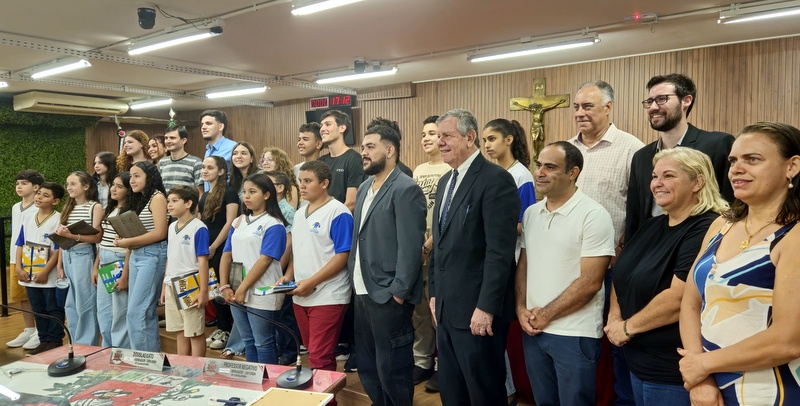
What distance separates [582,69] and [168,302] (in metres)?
5.73

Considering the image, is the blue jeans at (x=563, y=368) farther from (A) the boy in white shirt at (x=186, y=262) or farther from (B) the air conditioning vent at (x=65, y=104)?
(B) the air conditioning vent at (x=65, y=104)

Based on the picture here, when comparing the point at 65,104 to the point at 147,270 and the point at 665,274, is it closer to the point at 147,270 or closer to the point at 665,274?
the point at 147,270

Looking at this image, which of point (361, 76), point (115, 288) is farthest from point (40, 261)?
point (361, 76)

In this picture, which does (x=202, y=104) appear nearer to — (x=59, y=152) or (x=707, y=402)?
(x=59, y=152)

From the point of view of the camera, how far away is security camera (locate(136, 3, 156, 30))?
4.63 m

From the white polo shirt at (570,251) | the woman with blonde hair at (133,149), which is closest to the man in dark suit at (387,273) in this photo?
the white polo shirt at (570,251)

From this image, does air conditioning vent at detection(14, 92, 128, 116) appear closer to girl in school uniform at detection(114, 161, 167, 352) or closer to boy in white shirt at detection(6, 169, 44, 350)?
boy in white shirt at detection(6, 169, 44, 350)

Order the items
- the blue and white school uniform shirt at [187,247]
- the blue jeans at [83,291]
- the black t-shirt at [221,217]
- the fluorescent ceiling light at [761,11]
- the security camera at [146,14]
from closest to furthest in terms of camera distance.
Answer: the blue and white school uniform shirt at [187,247]
the black t-shirt at [221,217]
the blue jeans at [83,291]
the fluorescent ceiling light at [761,11]
the security camera at [146,14]

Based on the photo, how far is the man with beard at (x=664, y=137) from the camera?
92.8 inches

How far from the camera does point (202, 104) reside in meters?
11.2

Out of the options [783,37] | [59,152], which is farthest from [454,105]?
[59,152]

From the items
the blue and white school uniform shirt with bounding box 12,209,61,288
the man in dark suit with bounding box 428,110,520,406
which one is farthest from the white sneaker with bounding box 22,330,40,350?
the man in dark suit with bounding box 428,110,520,406

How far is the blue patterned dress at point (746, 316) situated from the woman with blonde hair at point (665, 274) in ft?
1.01

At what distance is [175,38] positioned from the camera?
5.41 meters
